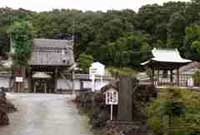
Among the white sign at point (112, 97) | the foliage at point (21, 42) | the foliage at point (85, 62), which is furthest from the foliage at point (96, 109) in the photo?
the foliage at point (85, 62)

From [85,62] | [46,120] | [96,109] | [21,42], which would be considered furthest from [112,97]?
[85,62]

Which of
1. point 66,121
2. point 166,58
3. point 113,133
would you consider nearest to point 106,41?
point 166,58

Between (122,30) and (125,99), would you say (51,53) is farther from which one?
(125,99)

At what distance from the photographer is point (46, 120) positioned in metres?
25.5

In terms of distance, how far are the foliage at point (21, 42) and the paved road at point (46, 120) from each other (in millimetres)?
21359

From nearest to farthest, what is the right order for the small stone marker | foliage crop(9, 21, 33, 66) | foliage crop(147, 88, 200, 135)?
foliage crop(147, 88, 200, 135), the small stone marker, foliage crop(9, 21, 33, 66)

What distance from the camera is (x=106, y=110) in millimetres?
24562

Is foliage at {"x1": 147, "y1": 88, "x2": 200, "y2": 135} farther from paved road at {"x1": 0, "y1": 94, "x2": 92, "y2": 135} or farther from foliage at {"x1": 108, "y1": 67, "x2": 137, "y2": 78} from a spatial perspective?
foliage at {"x1": 108, "y1": 67, "x2": 137, "y2": 78}

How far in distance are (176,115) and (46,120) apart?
762 cm

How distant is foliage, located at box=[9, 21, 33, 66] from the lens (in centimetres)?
5456

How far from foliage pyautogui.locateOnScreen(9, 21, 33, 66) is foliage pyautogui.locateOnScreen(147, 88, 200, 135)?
33.9m

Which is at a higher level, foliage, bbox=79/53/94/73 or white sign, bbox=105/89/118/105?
foliage, bbox=79/53/94/73

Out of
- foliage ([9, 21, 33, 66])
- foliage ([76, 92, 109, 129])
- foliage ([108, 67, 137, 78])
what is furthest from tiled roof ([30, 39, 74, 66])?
foliage ([76, 92, 109, 129])

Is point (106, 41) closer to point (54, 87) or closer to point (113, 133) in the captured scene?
point (54, 87)
